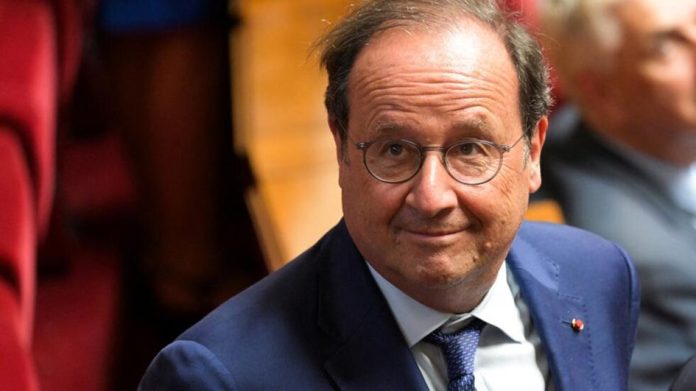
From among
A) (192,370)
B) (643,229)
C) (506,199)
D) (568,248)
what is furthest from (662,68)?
(192,370)

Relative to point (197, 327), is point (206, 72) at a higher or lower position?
lower

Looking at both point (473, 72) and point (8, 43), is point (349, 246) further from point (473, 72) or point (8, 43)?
point (8, 43)

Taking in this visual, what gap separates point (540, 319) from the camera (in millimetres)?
1154

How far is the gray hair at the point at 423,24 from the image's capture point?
1.02m

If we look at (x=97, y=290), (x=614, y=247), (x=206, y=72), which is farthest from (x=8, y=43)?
(x=614, y=247)

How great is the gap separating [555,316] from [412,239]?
0.77 ft

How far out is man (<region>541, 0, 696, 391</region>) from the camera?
1645 mm

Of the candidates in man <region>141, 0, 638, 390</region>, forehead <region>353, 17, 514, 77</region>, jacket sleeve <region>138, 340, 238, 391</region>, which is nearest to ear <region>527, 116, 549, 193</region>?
man <region>141, 0, 638, 390</region>

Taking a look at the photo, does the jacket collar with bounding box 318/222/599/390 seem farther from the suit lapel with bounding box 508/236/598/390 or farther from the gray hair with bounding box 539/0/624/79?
the gray hair with bounding box 539/0/624/79

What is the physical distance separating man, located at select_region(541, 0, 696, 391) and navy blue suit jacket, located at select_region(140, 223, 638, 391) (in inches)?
18.4

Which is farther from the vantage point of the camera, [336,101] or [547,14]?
[547,14]

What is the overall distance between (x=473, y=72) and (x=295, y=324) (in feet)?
0.86

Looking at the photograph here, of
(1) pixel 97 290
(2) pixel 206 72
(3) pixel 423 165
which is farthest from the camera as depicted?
(2) pixel 206 72

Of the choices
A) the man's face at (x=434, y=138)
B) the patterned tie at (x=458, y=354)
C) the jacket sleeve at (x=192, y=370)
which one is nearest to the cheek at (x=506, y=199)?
the man's face at (x=434, y=138)
